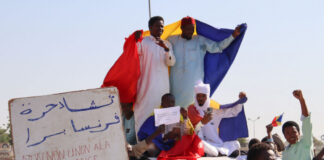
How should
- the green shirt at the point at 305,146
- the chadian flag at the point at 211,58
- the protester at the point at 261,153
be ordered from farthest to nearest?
the chadian flag at the point at 211,58, the green shirt at the point at 305,146, the protester at the point at 261,153

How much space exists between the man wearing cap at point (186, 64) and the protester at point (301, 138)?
7.46 ft

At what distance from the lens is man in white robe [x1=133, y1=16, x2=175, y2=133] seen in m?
9.18

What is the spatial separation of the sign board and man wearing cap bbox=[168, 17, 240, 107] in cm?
358

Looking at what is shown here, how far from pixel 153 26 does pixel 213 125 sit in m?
1.72

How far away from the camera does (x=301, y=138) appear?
7.48m

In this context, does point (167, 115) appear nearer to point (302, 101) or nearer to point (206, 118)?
point (206, 118)

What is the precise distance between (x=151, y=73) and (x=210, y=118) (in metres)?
1.22

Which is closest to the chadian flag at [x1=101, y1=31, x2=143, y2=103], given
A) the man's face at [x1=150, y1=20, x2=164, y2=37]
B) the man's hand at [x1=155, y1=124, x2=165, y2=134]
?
the man's face at [x1=150, y1=20, x2=164, y2=37]

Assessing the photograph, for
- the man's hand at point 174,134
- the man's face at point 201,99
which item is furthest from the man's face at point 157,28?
the man's hand at point 174,134

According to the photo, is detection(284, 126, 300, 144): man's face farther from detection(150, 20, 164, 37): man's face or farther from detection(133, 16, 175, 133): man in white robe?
detection(150, 20, 164, 37): man's face

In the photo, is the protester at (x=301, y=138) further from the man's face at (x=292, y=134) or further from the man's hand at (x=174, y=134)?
the man's hand at (x=174, y=134)

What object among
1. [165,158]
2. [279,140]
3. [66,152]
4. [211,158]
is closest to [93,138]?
[66,152]

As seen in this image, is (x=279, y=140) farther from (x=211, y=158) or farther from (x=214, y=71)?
(x=211, y=158)

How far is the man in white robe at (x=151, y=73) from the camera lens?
9.18 m
